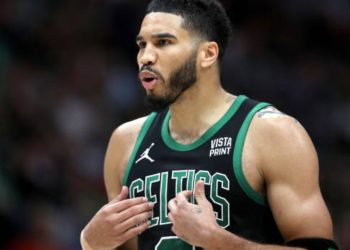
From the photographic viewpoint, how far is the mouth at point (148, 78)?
5.31 m

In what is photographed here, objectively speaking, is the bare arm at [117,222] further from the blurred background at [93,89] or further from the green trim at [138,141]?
the blurred background at [93,89]

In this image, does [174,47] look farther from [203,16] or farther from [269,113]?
[269,113]

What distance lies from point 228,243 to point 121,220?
688 millimetres

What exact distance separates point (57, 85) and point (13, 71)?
Answer: 1.94 feet

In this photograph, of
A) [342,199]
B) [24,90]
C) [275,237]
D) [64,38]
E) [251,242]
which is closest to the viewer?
[251,242]

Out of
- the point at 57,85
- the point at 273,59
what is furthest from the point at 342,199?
the point at 57,85

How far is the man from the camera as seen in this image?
4988 millimetres

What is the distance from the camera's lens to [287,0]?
13156 millimetres

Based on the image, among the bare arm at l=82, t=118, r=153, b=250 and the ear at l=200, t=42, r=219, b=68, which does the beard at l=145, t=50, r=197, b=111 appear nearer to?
the ear at l=200, t=42, r=219, b=68

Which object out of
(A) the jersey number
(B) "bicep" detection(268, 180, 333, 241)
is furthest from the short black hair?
(A) the jersey number

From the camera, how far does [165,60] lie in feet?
17.5

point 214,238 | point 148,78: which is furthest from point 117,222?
point 148,78

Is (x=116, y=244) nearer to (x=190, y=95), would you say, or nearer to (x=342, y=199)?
(x=190, y=95)

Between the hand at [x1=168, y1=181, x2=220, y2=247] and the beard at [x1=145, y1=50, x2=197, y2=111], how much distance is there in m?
0.65
